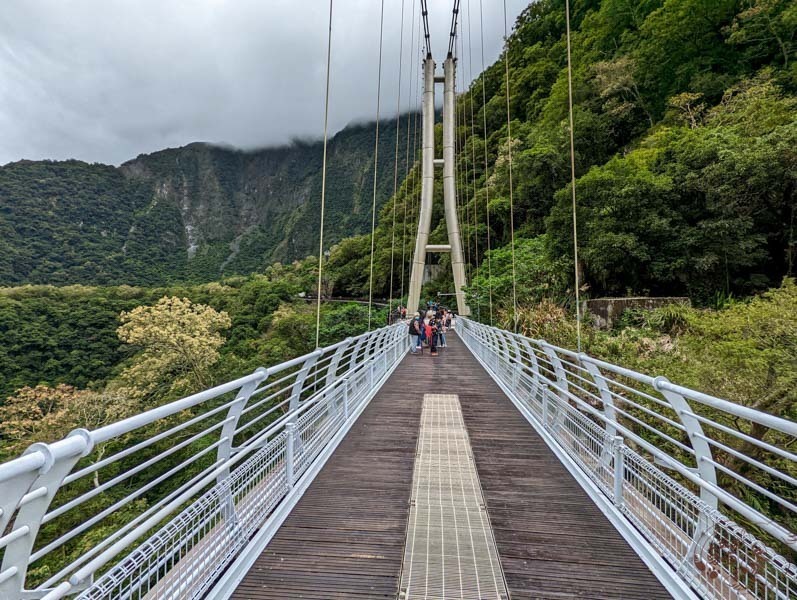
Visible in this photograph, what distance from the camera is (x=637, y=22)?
88.7 feet

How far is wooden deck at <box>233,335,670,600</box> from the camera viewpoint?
2.18 metres

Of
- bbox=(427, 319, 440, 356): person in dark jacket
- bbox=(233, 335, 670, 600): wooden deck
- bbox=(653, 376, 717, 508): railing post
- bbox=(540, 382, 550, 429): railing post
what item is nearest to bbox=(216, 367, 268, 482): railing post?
bbox=(233, 335, 670, 600): wooden deck

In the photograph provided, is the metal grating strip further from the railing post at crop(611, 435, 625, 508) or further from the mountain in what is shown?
the mountain

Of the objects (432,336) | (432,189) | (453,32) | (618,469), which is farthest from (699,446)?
(453,32)

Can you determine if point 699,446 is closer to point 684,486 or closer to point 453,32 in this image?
point 684,486

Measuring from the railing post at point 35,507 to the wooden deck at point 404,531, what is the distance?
1.13m

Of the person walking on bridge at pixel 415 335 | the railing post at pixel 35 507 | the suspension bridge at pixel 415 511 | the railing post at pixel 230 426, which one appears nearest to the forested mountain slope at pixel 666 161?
the person walking on bridge at pixel 415 335

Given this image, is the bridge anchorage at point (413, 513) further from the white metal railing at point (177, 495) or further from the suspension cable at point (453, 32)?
the suspension cable at point (453, 32)

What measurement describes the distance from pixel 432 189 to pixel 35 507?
95.2 ft

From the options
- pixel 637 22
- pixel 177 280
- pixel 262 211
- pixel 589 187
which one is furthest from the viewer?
pixel 262 211

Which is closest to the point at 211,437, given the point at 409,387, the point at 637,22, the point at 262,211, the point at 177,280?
the point at 409,387

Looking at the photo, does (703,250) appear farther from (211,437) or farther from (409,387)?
(211,437)

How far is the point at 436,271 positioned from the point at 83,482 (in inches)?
1347

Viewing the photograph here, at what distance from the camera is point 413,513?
2.92 metres
